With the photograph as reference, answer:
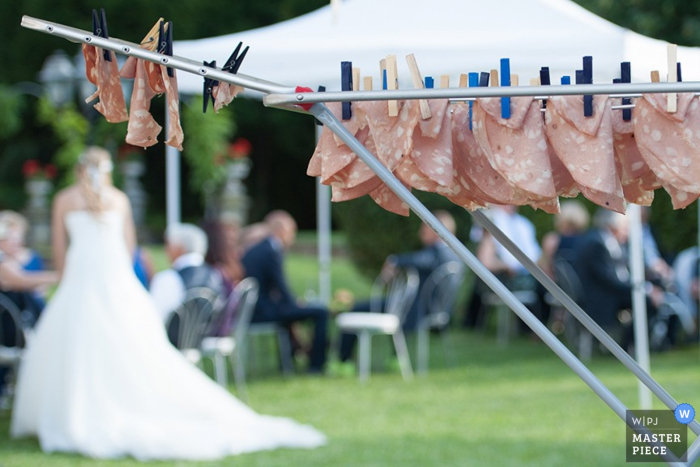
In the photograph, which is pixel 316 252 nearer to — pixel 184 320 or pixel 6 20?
pixel 6 20

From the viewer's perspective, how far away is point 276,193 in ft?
93.9

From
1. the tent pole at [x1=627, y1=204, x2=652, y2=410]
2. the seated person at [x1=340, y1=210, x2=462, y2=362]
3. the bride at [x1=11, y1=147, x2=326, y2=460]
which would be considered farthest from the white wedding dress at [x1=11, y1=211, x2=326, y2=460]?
the seated person at [x1=340, y1=210, x2=462, y2=362]

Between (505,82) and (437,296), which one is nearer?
(505,82)

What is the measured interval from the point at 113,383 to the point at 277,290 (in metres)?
2.74

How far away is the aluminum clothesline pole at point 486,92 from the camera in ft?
6.60

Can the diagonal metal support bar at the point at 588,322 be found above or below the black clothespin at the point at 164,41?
below

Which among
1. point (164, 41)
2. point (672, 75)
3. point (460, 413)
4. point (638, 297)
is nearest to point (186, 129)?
point (460, 413)

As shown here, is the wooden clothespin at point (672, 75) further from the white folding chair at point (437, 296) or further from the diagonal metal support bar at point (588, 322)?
the white folding chair at point (437, 296)

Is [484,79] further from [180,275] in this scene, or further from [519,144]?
[180,275]

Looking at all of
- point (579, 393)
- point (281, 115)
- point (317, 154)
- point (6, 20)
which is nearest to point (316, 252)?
point (281, 115)

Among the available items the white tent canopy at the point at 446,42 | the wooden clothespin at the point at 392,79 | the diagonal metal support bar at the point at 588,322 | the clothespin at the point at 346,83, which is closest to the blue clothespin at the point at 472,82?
the wooden clothespin at the point at 392,79

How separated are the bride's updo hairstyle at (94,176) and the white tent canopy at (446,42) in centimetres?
A: 109

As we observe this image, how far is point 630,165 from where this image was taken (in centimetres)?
234

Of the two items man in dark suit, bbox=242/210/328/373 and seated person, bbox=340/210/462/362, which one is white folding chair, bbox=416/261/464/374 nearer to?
seated person, bbox=340/210/462/362
